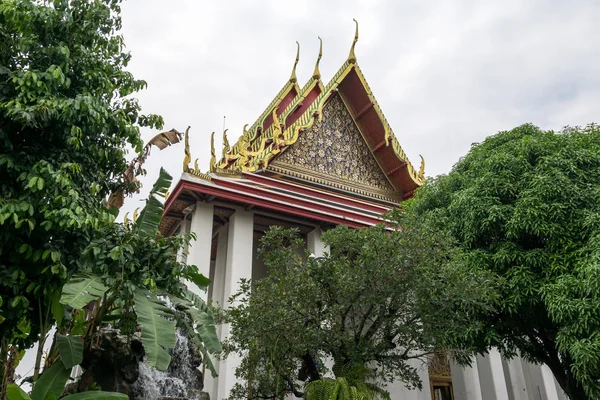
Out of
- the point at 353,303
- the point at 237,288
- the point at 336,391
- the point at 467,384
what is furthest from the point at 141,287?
the point at 467,384

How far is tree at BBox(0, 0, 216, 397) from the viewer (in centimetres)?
398

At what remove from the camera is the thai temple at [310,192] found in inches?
345

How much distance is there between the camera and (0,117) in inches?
164

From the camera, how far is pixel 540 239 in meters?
6.45

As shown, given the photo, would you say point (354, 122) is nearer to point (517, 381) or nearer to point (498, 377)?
point (498, 377)

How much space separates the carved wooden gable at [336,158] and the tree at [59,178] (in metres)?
5.66

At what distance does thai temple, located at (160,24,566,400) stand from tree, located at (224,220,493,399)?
4.03 feet

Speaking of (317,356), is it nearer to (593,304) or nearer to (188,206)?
(593,304)

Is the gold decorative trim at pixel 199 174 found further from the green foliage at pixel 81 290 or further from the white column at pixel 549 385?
the white column at pixel 549 385

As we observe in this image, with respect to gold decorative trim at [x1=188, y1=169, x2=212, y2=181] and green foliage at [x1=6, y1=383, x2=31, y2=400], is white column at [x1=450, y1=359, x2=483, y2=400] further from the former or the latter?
green foliage at [x1=6, y1=383, x2=31, y2=400]

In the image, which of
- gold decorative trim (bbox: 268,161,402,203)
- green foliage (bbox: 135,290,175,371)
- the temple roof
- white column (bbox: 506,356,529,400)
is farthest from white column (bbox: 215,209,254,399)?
white column (bbox: 506,356,529,400)

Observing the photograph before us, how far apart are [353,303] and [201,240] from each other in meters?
3.51

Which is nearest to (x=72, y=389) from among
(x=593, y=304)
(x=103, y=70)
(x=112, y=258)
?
(x=112, y=258)

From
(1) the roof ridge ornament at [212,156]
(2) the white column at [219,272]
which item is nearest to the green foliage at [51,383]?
(2) the white column at [219,272]
